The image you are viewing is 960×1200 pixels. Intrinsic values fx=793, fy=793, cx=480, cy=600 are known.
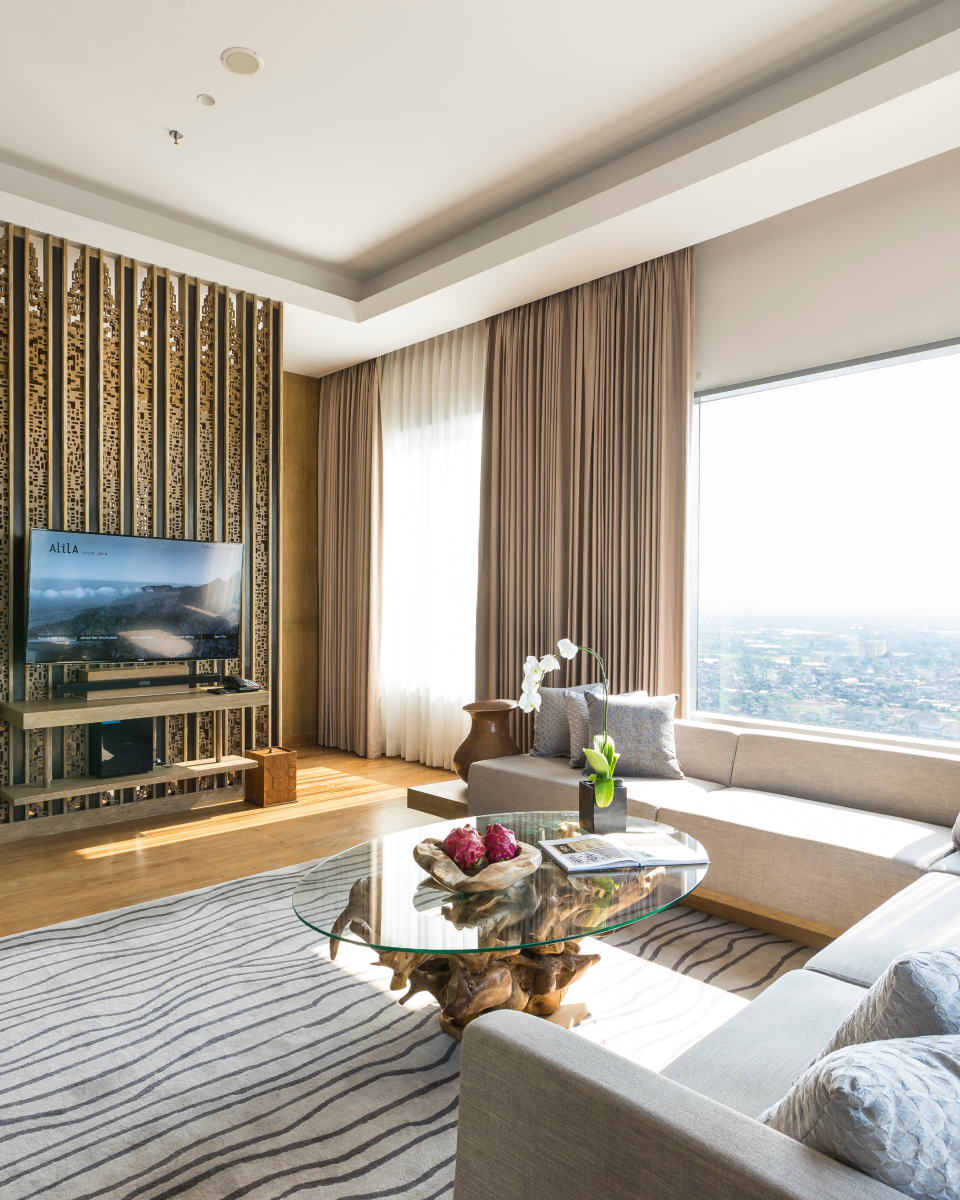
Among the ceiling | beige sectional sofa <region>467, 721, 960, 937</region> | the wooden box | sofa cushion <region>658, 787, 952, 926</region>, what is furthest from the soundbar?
sofa cushion <region>658, 787, 952, 926</region>

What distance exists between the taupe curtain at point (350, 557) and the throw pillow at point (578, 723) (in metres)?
2.54

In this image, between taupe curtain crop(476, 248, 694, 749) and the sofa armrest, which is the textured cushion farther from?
the sofa armrest

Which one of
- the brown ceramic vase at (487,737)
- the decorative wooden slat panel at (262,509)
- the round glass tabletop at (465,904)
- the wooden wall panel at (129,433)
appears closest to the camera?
the round glass tabletop at (465,904)

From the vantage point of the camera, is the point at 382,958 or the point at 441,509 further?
the point at 441,509

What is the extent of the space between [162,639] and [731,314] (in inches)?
135

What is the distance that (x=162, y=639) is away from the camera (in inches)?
171

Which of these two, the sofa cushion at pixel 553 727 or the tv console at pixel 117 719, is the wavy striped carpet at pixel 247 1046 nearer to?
the sofa cushion at pixel 553 727

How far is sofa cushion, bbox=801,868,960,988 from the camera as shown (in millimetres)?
1728

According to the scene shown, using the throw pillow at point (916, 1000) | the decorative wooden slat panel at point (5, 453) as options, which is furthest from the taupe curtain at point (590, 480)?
the throw pillow at point (916, 1000)

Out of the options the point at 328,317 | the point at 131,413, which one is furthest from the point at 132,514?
the point at 328,317

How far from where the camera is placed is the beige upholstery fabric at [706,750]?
3443 millimetres

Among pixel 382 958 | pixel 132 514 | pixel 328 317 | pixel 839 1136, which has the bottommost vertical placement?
pixel 382 958

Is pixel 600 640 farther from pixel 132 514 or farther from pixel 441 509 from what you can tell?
pixel 132 514

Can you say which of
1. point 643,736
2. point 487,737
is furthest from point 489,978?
point 487,737
